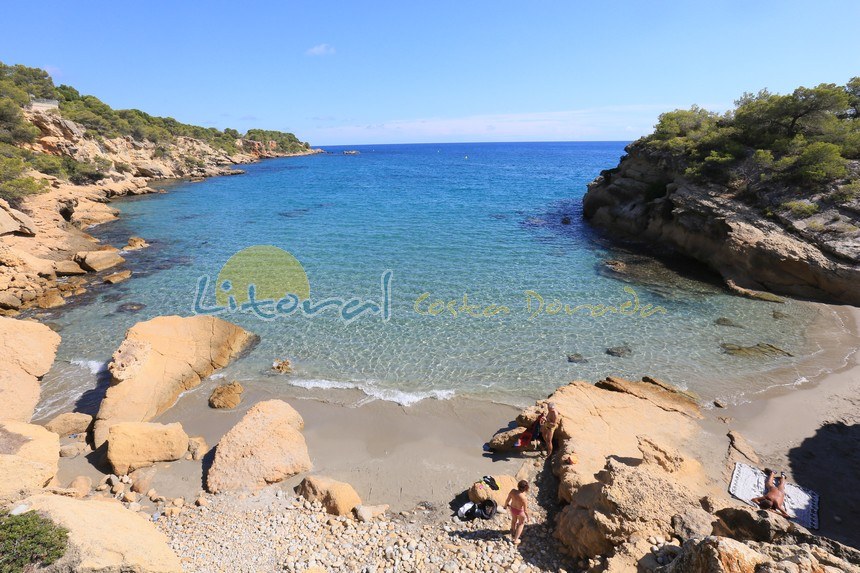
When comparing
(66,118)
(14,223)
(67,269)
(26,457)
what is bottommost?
(26,457)

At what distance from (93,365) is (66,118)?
190 feet

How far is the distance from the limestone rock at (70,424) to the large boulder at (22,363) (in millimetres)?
1203

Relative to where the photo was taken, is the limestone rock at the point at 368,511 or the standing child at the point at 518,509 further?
the limestone rock at the point at 368,511

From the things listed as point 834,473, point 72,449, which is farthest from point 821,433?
point 72,449

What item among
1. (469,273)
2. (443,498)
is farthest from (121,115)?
(443,498)

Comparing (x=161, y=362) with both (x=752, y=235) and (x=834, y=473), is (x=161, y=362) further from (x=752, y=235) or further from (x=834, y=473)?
(x=752, y=235)

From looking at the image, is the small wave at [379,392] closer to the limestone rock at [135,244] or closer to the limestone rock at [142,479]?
the limestone rock at [142,479]

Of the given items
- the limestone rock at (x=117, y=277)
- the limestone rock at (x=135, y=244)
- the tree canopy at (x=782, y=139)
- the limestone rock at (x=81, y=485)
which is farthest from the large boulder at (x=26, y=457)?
the tree canopy at (x=782, y=139)

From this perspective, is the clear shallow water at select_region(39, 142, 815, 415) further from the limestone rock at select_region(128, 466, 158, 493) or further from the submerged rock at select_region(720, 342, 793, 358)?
the limestone rock at select_region(128, 466, 158, 493)

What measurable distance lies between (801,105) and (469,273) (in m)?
21.8

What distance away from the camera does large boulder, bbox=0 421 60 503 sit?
26.3 ft

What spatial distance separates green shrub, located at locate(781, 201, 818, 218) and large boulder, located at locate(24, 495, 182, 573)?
2869cm

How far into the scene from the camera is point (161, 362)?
13.1m

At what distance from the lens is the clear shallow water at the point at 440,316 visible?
13969 mm
